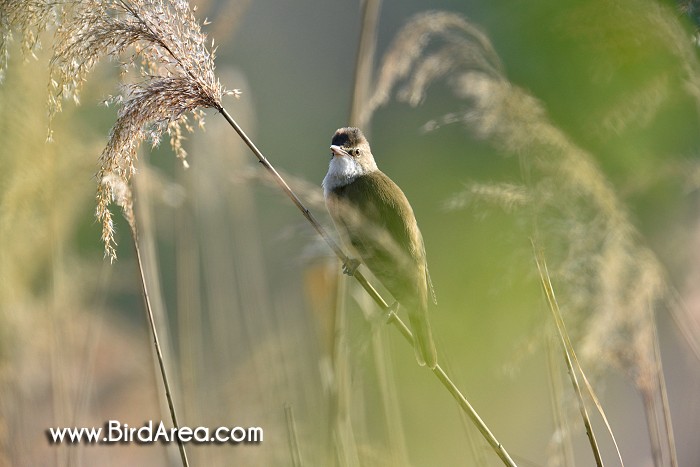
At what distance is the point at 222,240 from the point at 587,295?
1702 millimetres

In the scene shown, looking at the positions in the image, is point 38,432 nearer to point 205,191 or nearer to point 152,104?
point 205,191

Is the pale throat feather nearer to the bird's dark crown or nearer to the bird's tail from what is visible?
the bird's dark crown

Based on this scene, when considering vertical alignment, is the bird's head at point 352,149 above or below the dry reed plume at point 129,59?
above

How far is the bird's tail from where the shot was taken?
2.11m

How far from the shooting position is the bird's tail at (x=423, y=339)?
211cm

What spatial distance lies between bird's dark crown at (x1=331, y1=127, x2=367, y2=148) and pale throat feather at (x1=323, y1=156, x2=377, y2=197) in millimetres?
52

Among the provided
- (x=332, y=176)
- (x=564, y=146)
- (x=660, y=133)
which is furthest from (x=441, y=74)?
(x=660, y=133)

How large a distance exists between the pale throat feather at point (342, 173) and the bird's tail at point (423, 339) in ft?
2.16

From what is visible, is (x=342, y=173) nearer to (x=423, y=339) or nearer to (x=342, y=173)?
(x=342, y=173)

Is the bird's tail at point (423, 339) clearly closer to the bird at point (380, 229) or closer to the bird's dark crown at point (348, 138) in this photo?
the bird at point (380, 229)

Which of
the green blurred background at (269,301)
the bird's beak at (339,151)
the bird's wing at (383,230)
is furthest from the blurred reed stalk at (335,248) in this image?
the bird's beak at (339,151)

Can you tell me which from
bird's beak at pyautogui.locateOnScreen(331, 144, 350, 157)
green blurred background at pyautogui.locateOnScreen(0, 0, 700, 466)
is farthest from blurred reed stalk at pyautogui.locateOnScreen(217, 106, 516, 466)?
bird's beak at pyautogui.locateOnScreen(331, 144, 350, 157)

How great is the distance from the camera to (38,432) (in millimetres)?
2768

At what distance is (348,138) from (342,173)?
0.46 feet
